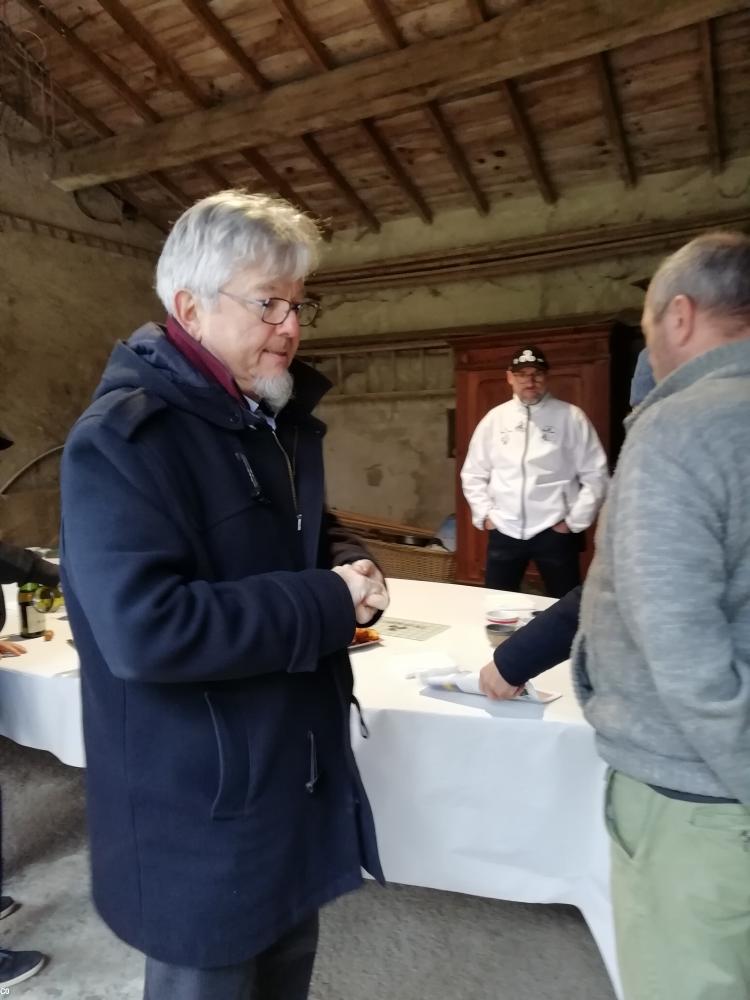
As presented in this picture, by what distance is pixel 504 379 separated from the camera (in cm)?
550

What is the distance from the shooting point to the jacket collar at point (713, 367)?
103 centimetres

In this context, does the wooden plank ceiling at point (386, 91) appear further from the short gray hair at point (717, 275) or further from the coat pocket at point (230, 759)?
the coat pocket at point (230, 759)

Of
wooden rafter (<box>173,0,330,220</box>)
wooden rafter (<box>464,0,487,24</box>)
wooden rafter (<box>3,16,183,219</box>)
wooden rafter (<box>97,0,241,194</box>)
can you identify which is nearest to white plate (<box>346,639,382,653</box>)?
wooden rafter (<box>173,0,330,220</box>)

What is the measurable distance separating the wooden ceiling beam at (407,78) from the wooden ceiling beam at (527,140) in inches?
6.1

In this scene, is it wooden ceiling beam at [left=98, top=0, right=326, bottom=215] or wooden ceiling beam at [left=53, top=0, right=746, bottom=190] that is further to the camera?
wooden ceiling beam at [left=98, top=0, right=326, bottom=215]

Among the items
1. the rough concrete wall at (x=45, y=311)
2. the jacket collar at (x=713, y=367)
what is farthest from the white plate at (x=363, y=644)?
the rough concrete wall at (x=45, y=311)

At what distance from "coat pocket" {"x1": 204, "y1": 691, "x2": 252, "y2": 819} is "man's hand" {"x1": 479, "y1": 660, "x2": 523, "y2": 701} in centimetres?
77

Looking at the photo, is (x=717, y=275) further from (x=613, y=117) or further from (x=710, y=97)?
(x=613, y=117)

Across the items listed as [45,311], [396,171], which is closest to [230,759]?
[396,171]

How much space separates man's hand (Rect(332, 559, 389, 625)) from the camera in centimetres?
112

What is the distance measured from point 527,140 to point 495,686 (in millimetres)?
5132

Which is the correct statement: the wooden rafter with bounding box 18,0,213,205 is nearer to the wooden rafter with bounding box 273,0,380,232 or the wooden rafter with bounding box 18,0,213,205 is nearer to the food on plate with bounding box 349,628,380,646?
the wooden rafter with bounding box 273,0,380,232

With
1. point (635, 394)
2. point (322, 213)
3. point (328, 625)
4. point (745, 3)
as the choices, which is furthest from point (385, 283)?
point (328, 625)

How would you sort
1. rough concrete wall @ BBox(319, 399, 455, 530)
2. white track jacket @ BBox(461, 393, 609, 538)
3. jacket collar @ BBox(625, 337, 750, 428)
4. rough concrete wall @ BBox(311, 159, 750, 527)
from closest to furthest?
jacket collar @ BBox(625, 337, 750, 428) < white track jacket @ BBox(461, 393, 609, 538) < rough concrete wall @ BBox(311, 159, 750, 527) < rough concrete wall @ BBox(319, 399, 455, 530)
